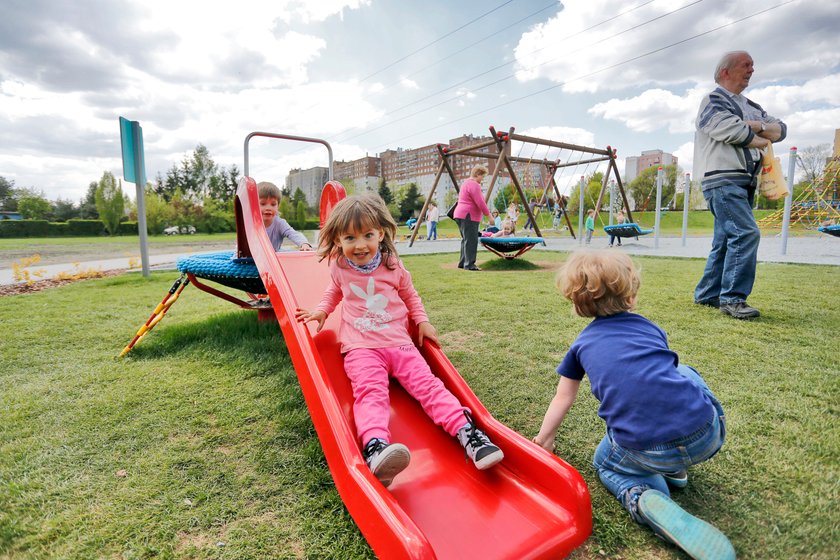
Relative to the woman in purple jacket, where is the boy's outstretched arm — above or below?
below

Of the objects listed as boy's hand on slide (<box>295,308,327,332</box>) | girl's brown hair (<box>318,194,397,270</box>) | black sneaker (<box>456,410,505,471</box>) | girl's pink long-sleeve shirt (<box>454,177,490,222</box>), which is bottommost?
black sneaker (<box>456,410,505,471</box>)

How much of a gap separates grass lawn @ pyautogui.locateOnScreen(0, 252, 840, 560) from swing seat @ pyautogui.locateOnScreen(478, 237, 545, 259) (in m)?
3.19

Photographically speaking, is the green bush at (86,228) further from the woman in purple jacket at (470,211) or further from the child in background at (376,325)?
the child in background at (376,325)

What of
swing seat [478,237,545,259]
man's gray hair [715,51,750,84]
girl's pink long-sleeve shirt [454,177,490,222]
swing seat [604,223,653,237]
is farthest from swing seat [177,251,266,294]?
swing seat [604,223,653,237]

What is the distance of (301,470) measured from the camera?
5.79 feet

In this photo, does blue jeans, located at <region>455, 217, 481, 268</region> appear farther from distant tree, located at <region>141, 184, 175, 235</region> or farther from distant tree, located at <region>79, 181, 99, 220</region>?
distant tree, located at <region>79, 181, 99, 220</region>

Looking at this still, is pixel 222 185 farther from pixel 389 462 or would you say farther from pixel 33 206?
pixel 389 462

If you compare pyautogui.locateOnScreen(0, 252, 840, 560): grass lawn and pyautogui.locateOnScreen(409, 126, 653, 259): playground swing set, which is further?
pyautogui.locateOnScreen(409, 126, 653, 259): playground swing set

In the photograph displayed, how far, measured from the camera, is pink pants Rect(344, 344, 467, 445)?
5.53 feet

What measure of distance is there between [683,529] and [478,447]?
64 centimetres

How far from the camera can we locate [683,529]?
1289 millimetres

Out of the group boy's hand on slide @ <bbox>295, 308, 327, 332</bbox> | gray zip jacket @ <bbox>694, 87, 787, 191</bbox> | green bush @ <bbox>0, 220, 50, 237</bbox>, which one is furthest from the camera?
green bush @ <bbox>0, 220, 50, 237</bbox>

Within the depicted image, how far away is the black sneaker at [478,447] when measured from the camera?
1.52 m

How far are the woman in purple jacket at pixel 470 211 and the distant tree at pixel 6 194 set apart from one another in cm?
3542
